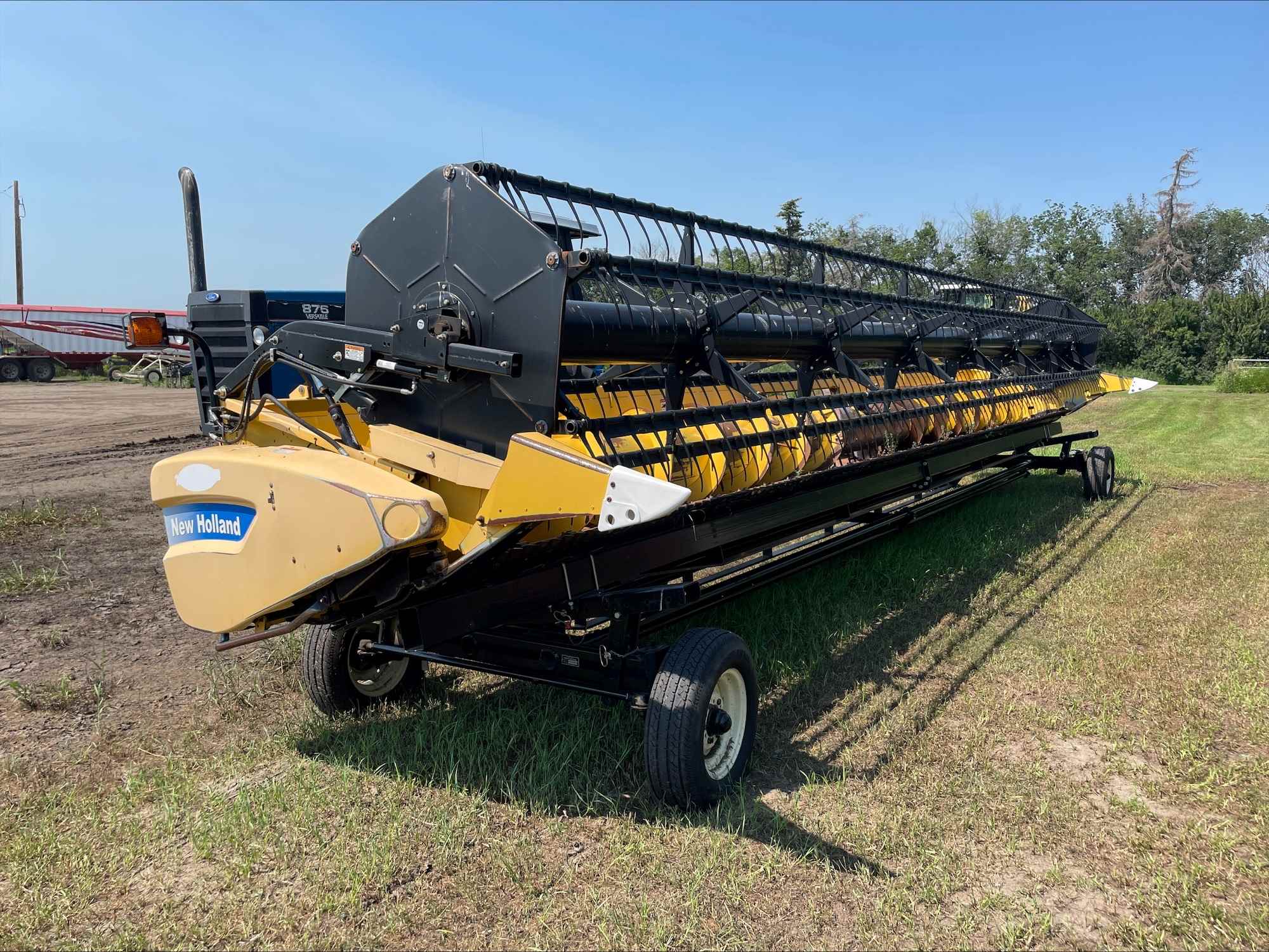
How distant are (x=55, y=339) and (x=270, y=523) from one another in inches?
1310

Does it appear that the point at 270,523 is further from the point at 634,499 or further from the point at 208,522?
the point at 634,499

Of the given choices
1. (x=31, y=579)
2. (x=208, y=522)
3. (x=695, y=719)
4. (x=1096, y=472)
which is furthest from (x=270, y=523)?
(x=1096, y=472)

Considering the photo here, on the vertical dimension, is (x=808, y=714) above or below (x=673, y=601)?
below

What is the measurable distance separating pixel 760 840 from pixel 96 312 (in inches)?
1414

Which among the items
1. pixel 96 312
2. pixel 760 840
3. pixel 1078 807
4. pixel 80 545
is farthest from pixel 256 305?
pixel 96 312

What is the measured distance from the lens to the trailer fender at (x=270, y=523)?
2795 millimetres

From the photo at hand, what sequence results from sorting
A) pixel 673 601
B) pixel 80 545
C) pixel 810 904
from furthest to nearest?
pixel 80 545 → pixel 673 601 → pixel 810 904

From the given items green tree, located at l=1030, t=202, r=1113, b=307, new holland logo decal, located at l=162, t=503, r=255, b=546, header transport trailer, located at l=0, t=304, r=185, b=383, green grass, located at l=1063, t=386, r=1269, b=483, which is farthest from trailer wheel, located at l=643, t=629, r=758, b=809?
green tree, located at l=1030, t=202, r=1113, b=307

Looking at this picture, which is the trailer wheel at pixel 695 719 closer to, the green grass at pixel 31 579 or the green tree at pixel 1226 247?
the green grass at pixel 31 579

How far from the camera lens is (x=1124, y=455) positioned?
1321cm

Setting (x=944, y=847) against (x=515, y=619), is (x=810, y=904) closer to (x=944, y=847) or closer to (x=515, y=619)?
(x=944, y=847)

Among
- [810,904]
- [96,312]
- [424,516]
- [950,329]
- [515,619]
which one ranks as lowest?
[810,904]

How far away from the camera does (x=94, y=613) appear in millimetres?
5227

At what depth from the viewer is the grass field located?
2.62 meters
